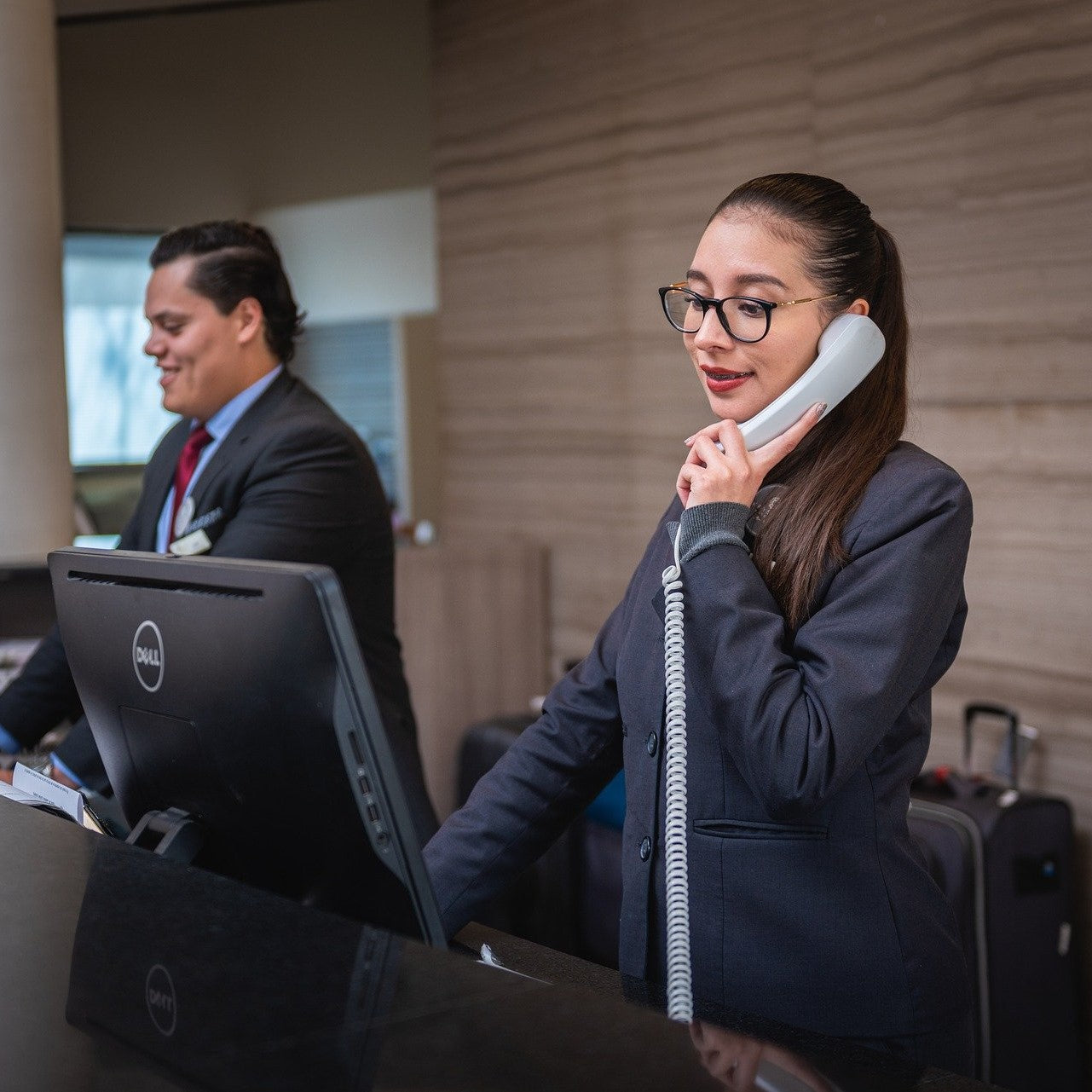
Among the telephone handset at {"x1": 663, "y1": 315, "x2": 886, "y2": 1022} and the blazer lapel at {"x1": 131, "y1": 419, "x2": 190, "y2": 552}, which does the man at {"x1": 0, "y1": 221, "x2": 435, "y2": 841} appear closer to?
the blazer lapel at {"x1": 131, "y1": 419, "x2": 190, "y2": 552}

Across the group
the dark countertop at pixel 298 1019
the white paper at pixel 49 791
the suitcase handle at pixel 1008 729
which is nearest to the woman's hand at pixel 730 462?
the dark countertop at pixel 298 1019

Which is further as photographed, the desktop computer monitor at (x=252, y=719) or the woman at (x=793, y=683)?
the woman at (x=793, y=683)

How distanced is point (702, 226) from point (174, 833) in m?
2.87

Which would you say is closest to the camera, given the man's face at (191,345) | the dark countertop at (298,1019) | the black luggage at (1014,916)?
the dark countertop at (298,1019)

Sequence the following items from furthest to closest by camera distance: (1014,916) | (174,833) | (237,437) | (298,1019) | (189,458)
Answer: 1. (1014,916)
2. (189,458)
3. (237,437)
4. (174,833)
5. (298,1019)

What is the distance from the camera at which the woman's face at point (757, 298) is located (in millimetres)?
1431

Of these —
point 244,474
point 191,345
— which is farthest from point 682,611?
point 191,345

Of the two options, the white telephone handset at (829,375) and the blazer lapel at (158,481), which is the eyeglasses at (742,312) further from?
the blazer lapel at (158,481)

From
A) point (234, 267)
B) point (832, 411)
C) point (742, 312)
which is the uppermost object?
point (234, 267)

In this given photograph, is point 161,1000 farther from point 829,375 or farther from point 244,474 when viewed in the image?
point 244,474

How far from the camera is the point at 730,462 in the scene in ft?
4.61

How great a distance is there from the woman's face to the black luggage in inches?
62.3

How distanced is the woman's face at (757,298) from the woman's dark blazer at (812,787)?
0.15m

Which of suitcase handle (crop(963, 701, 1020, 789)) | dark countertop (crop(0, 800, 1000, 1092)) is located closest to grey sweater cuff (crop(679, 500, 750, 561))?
dark countertop (crop(0, 800, 1000, 1092))
